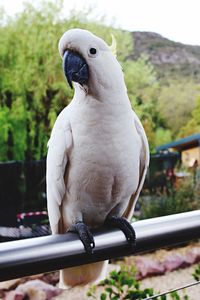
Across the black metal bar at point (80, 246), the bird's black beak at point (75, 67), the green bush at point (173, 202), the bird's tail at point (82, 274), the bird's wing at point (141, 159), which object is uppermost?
the bird's black beak at point (75, 67)

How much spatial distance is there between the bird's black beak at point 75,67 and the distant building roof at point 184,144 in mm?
3839

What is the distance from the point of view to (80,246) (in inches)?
19.4

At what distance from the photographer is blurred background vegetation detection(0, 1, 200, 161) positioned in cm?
456

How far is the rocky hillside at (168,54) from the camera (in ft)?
14.5

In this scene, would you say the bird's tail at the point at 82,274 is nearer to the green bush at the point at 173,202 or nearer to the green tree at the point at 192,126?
the green bush at the point at 173,202

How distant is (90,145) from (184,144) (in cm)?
403

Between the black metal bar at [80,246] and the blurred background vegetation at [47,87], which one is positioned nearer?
the black metal bar at [80,246]

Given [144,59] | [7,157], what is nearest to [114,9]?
[144,59]

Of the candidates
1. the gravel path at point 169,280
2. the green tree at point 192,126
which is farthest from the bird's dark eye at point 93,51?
the green tree at point 192,126

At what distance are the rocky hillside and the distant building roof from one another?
611mm

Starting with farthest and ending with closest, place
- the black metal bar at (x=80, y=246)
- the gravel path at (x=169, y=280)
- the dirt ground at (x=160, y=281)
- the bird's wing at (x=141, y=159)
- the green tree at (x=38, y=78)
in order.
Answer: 1. the green tree at (x=38, y=78)
2. the gravel path at (x=169, y=280)
3. the dirt ground at (x=160, y=281)
4. the bird's wing at (x=141, y=159)
5. the black metal bar at (x=80, y=246)

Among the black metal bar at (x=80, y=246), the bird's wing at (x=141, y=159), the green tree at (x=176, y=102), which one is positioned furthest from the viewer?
the green tree at (x=176, y=102)

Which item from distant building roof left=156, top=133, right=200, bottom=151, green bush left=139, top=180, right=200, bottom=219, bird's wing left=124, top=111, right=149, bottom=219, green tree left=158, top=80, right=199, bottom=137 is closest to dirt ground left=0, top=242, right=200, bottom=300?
green bush left=139, top=180, right=200, bottom=219

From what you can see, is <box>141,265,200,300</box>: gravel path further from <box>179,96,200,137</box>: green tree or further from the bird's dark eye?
the bird's dark eye
